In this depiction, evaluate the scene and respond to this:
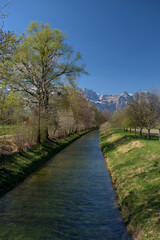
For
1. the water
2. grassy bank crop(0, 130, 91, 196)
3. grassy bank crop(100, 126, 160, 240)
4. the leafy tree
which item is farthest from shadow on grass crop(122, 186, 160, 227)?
the leafy tree

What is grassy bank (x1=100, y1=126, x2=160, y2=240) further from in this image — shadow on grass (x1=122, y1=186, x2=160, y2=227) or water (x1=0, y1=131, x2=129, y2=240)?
water (x1=0, y1=131, x2=129, y2=240)

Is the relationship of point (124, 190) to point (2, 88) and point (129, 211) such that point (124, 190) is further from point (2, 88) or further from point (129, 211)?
point (2, 88)

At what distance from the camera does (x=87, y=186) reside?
1302cm

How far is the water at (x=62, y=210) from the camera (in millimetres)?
7332

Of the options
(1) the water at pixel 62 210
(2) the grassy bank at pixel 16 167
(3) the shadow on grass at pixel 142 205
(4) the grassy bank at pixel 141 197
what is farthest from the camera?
(2) the grassy bank at pixel 16 167

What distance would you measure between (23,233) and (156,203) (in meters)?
5.33

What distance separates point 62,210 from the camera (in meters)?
9.38

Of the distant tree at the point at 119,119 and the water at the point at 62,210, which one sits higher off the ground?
the distant tree at the point at 119,119

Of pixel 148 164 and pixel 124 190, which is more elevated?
pixel 148 164

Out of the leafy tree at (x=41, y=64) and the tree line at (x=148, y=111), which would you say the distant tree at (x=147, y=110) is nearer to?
the tree line at (x=148, y=111)

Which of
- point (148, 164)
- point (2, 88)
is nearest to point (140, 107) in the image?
point (148, 164)

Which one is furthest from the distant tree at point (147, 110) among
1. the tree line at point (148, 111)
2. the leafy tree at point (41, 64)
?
the leafy tree at point (41, 64)

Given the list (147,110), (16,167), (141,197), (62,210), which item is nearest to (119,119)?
(147,110)

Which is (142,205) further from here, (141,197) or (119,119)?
(119,119)
